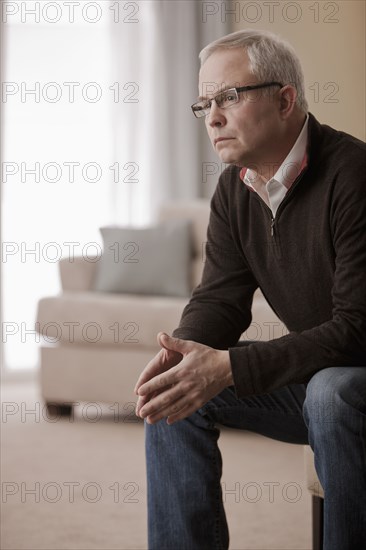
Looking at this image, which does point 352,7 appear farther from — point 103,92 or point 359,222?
point 359,222

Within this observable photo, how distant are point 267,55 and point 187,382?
622 millimetres

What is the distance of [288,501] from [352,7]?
2.65 meters

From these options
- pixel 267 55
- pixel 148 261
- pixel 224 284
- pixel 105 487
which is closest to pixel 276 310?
pixel 224 284

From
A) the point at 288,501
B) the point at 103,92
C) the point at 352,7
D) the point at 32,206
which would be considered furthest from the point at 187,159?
the point at 288,501

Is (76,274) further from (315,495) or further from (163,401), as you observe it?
(163,401)

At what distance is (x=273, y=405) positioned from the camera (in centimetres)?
165

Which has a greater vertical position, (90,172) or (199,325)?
(90,172)

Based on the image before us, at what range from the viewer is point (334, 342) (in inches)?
59.0

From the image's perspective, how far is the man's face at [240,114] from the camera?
166cm

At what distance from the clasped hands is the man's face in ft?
1.25

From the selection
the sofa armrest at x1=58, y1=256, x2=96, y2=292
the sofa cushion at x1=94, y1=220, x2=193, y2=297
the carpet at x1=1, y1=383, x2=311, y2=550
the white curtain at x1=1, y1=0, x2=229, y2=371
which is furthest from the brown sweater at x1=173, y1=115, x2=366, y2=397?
the white curtain at x1=1, y1=0, x2=229, y2=371

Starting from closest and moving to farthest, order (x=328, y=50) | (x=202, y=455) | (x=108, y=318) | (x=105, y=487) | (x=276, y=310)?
(x=202, y=455) < (x=276, y=310) < (x=105, y=487) < (x=108, y=318) < (x=328, y=50)

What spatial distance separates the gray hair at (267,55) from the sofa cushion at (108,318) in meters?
1.74

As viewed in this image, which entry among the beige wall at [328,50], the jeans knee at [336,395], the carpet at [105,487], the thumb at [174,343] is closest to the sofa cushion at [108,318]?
the carpet at [105,487]
